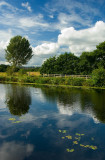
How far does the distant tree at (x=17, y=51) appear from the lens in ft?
232

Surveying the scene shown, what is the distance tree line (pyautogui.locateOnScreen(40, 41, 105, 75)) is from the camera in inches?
2140

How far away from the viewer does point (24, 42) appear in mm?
73125

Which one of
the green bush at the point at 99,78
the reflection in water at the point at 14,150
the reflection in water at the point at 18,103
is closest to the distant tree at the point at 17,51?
the green bush at the point at 99,78

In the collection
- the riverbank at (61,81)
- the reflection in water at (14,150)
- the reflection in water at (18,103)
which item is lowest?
the reflection in water at (14,150)

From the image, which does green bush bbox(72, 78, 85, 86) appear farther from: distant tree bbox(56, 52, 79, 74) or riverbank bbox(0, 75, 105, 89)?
distant tree bbox(56, 52, 79, 74)

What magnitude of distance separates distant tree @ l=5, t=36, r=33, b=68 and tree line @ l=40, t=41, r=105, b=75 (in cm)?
1534

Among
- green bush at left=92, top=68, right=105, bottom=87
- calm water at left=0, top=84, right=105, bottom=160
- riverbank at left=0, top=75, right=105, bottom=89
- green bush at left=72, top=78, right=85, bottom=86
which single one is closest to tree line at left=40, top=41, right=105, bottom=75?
riverbank at left=0, top=75, right=105, bottom=89

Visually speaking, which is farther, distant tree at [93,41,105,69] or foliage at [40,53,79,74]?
foliage at [40,53,79,74]

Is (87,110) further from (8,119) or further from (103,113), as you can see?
(8,119)

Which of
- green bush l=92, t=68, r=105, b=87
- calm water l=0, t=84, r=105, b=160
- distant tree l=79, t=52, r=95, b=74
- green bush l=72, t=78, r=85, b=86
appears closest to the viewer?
calm water l=0, t=84, r=105, b=160

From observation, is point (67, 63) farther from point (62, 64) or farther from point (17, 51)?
point (17, 51)

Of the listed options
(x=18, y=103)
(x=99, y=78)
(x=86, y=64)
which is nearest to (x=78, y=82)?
(x=99, y=78)

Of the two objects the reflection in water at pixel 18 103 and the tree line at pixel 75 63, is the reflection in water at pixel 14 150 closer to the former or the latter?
the reflection in water at pixel 18 103

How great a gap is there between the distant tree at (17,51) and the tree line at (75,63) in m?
15.3
